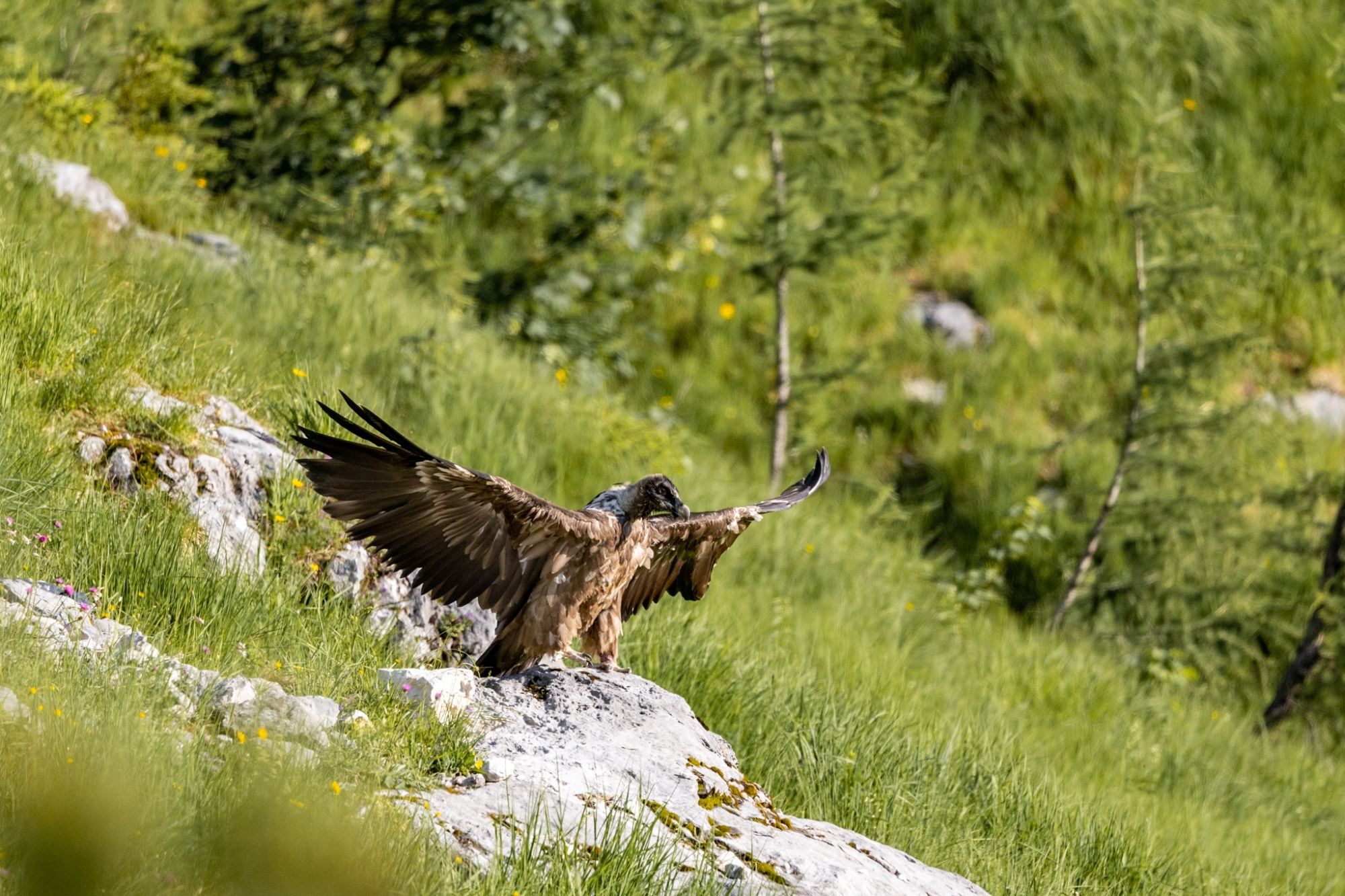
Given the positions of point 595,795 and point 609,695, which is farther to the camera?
point 609,695

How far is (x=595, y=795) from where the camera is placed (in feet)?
12.1

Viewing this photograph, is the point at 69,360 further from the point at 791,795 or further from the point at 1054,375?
the point at 1054,375

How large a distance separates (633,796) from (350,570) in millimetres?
1607

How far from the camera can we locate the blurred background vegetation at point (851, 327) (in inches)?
215

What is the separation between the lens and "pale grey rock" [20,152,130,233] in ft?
22.6

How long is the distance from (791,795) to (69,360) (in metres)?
3.04

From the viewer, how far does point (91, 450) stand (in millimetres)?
4688

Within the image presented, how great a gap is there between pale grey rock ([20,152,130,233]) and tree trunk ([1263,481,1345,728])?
7.38 metres

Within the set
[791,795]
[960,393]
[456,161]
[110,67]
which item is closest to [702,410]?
[960,393]

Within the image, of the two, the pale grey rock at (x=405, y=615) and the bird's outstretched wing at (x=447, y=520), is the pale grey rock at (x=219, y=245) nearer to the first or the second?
the pale grey rock at (x=405, y=615)

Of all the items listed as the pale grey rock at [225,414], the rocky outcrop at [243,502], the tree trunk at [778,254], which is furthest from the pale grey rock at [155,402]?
the tree trunk at [778,254]

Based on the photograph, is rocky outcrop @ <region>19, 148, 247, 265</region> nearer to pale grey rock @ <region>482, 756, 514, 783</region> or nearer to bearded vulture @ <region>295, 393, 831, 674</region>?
bearded vulture @ <region>295, 393, 831, 674</region>

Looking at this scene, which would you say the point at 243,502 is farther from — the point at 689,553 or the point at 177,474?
the point at 689,553

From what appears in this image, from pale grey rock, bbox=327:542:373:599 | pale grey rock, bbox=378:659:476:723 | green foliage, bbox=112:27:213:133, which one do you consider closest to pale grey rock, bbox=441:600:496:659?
pale grey rock, bbox=327:542:373:599
